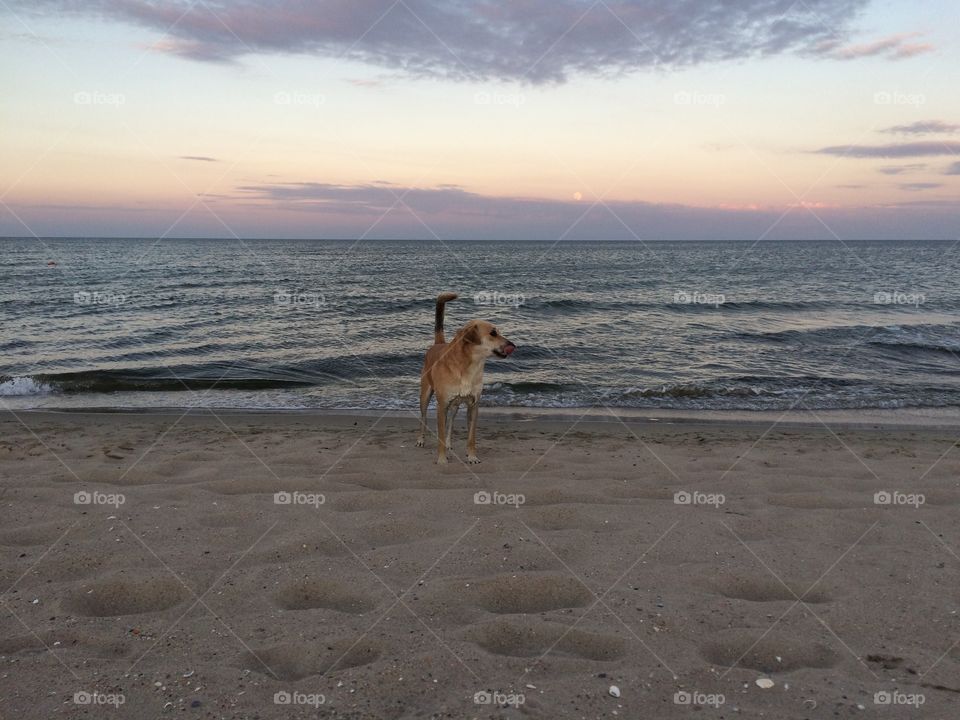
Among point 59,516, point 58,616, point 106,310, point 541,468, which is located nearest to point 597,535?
point 541,468

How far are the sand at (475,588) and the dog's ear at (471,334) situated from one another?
159 cm

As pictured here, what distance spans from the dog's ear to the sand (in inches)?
62.5

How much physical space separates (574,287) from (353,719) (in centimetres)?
3844

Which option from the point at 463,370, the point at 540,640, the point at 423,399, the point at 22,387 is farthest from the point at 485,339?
the point at 22,387

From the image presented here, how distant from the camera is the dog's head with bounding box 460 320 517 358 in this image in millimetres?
7887

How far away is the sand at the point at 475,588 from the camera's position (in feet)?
11.3

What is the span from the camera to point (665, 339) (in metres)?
21.2

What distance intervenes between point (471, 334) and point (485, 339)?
19cm

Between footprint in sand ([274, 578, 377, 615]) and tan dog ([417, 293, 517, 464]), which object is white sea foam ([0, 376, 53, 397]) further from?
footprint in sand ([274, 578, 377, 615])

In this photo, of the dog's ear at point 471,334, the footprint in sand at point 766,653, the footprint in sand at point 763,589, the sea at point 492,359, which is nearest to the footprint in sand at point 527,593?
the footprint in sand at point 766,653

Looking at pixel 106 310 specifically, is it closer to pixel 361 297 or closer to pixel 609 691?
pixel 361 297

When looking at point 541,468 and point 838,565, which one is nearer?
point 838,565

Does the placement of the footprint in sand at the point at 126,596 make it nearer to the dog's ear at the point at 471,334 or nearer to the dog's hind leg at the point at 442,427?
the dog's hind leg at the point at 442,427

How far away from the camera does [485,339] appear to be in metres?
7.92
